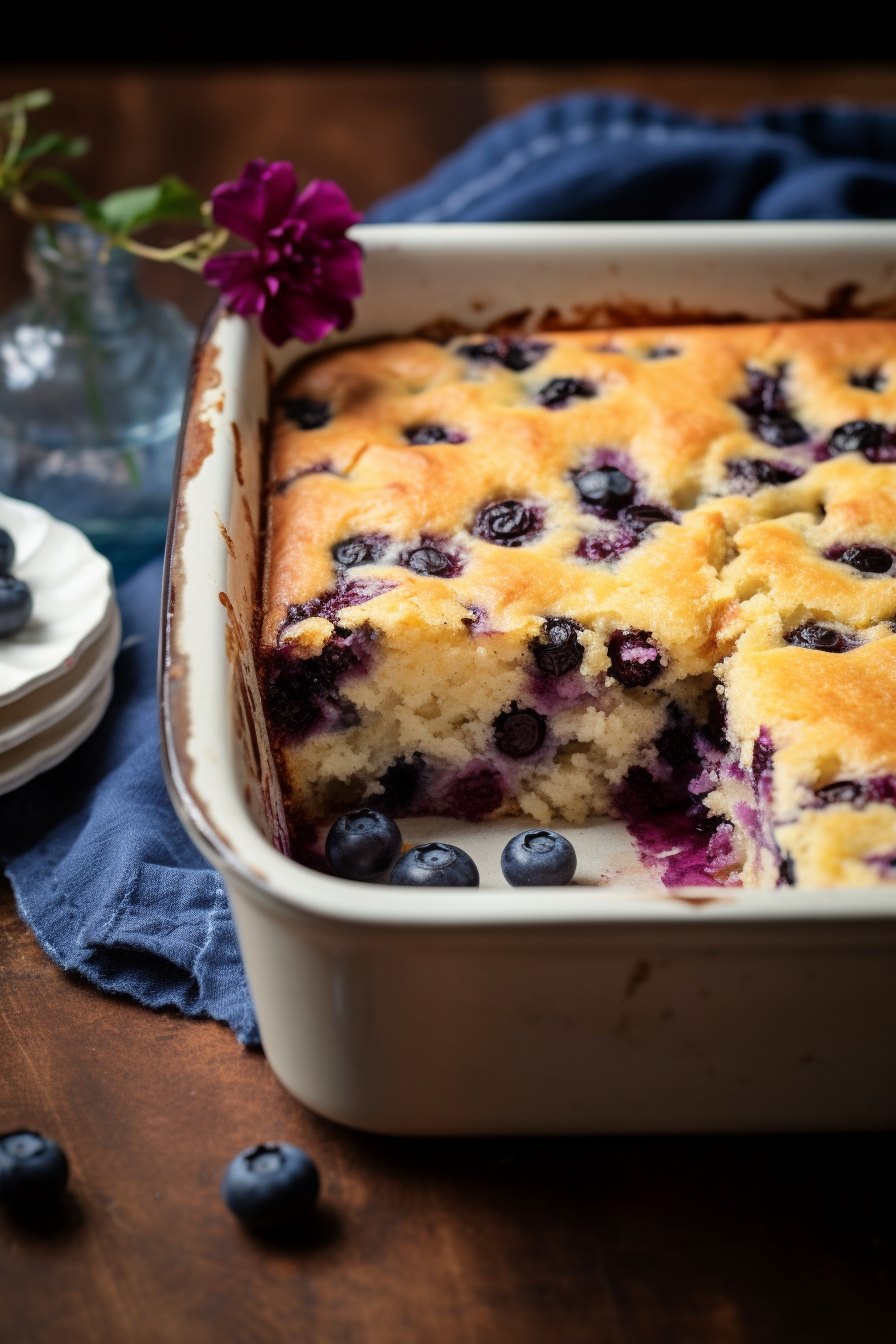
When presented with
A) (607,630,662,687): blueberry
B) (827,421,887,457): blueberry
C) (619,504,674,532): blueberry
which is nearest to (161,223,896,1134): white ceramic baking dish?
(607,630,662,687): blueberry

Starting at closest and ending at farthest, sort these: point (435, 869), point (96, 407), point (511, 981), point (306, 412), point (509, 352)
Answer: point (511, 981) < point (435, 869) < point (306, 412) < point (509, 352) < point (96, 407)

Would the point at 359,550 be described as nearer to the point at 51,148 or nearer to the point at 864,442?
the point at 864,442

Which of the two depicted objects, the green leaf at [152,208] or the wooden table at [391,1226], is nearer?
the wooden table at [391,1226]

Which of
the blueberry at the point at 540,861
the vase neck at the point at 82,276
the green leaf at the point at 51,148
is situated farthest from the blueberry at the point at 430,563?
the green leaf at the point at 51,148

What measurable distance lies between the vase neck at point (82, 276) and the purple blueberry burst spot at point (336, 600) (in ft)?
2.97

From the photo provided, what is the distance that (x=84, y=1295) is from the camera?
1475mm

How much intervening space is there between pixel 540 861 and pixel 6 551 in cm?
100

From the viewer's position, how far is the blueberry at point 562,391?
93.7 inches

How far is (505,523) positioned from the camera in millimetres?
2129

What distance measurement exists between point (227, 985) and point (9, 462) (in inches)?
54.9

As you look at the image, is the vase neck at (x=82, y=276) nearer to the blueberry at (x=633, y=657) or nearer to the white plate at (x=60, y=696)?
the white plate at (x=60, y=696)

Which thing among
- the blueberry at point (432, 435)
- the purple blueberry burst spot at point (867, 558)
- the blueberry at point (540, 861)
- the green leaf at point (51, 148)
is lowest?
the blueberry at point (540, 861)

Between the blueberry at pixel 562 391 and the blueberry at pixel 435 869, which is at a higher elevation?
the blueberry at pixel 562 391

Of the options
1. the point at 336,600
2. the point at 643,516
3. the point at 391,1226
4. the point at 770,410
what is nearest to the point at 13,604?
the point at 336,600
